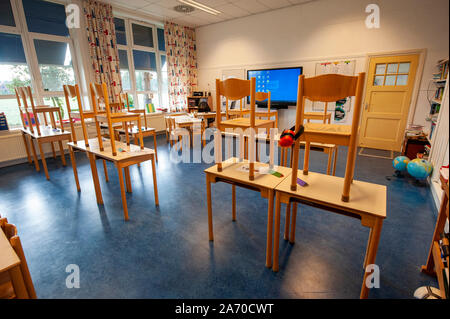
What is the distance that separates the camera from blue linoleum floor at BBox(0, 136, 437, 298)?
1532 millimetres

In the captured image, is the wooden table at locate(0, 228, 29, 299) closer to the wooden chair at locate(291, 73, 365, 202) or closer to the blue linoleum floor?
the blue linoleum floor

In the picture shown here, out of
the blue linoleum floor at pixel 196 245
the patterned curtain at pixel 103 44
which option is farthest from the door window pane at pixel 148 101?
the blue linoleum floor at pixel 196 245

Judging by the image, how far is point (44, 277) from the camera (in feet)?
5.37

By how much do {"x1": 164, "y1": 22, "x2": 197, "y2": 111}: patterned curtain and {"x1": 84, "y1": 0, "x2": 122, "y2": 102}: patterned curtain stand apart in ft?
5.25

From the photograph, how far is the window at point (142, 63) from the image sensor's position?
586 cm

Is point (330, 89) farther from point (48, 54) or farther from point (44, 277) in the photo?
point (48, 54)

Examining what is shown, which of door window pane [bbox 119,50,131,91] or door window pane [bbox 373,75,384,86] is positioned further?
door window pane [bbox 119,50,131,91]

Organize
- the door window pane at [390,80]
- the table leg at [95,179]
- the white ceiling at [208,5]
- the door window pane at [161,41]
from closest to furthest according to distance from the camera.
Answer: the table leg at [95,179], the door window pane at [390,80], the white ceiling at [208,5], the door window pane at [161,41]

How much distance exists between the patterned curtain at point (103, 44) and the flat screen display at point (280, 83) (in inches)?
127

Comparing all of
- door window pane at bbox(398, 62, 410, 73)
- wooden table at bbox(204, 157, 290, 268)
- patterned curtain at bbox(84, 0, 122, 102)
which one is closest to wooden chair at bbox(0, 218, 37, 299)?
wooden table at bbox(204, 157, 290, 268)

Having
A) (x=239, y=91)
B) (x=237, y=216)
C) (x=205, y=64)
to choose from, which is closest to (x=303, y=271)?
(x=237, y=216)

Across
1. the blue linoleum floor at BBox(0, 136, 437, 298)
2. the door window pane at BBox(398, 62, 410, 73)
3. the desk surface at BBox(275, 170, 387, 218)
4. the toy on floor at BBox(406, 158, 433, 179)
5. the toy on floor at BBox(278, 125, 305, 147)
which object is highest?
the door window pane at BBox(398, 62, 410, 73)

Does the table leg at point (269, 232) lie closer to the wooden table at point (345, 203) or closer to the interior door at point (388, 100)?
the wooden table at point (345, 203)
